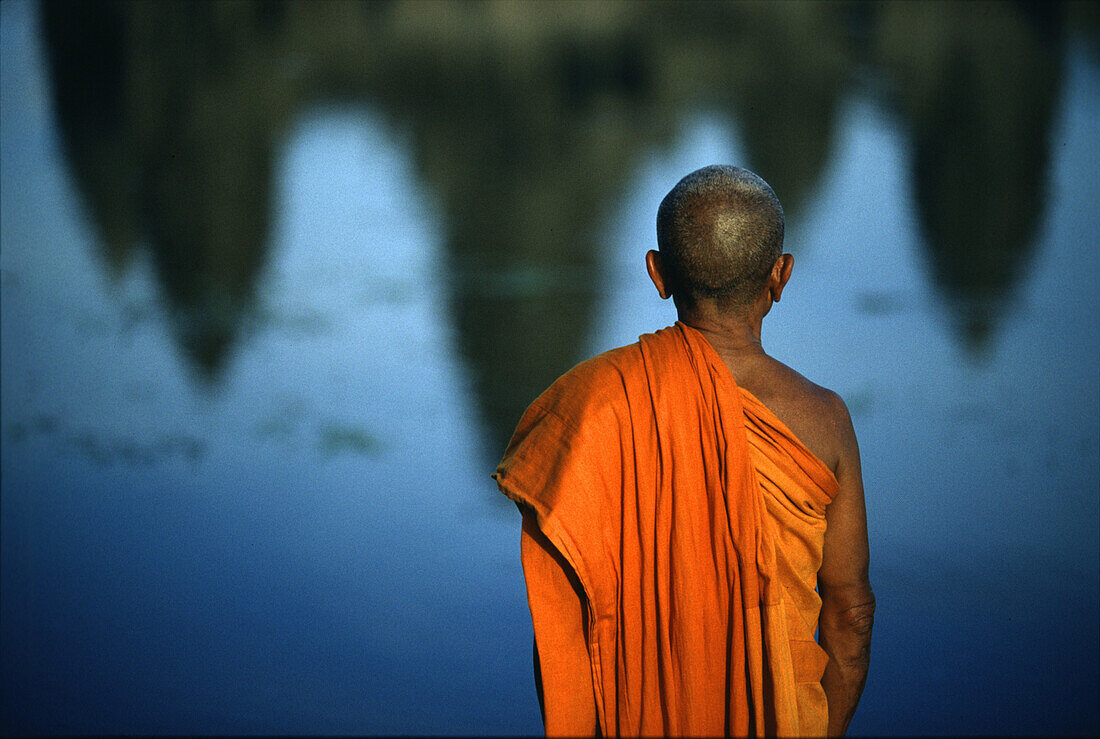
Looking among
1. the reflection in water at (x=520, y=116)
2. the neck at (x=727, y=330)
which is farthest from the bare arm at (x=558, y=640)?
the reflection in water at (x=520, y=116)

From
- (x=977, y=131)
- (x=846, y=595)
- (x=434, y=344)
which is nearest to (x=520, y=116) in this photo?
(x=977, y=131)

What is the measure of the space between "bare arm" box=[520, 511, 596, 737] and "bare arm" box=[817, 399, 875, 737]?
0.43 meters

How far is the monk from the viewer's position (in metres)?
1.70

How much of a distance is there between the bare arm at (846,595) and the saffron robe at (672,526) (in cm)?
10

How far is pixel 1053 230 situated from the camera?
748cm

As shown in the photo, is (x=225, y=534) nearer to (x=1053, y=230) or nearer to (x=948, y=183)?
(x=1053, y=230)

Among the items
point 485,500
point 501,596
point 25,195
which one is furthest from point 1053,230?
point 25,195

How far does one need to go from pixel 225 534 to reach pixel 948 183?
7.12m

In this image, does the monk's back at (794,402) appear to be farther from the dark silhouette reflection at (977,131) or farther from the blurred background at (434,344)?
the dark silhouette reflection at (977,131)

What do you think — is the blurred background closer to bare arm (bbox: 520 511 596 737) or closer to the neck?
bare arm (bbox: 520 511 596 737)

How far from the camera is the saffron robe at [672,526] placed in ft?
5.59

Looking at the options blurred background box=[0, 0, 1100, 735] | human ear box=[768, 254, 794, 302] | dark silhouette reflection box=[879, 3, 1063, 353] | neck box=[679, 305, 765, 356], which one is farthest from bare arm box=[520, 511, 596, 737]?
dark silhouette reflection box=[879, 3, 1063, 353]

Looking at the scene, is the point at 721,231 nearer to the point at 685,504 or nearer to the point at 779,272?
the point at 779,272

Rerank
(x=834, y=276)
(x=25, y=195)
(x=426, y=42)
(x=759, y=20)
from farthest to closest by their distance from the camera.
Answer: (x=759, y=20), (x=426, y=42), (x=25, y=195), (x=834, y=276)
